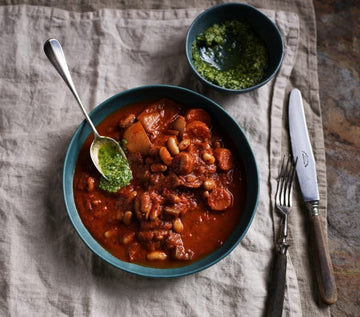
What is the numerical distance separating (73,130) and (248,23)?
5.96ft

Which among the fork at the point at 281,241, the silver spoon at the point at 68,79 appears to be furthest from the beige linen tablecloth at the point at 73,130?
the silver spoon at the point at 68,79

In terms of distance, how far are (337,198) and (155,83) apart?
1.90m

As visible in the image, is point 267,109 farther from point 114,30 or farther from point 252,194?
point 114,30

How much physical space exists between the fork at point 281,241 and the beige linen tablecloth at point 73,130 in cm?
7

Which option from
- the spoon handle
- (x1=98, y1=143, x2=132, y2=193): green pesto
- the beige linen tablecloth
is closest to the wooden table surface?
the beige linen tablecloth

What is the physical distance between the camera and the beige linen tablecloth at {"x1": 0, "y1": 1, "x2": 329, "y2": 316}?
3512 millimetres

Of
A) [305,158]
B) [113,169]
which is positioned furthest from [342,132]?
[113,169]

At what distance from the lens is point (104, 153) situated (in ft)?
11.5

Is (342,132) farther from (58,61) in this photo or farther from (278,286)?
(58,61)

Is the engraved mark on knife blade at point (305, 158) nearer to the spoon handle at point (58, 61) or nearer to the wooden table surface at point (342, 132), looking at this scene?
the wooden table surface at point (342, 132)

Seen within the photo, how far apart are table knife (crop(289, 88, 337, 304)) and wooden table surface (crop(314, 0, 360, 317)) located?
197 mm

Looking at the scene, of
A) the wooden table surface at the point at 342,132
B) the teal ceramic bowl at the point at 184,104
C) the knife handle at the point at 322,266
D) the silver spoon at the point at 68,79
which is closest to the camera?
the teal ceramic bowl at the point at 184,104

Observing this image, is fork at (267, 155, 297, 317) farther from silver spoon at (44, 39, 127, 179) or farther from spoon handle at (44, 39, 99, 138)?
spoon handle at (44, 39, 99, 138)

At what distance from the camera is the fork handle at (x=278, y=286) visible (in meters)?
3.43
